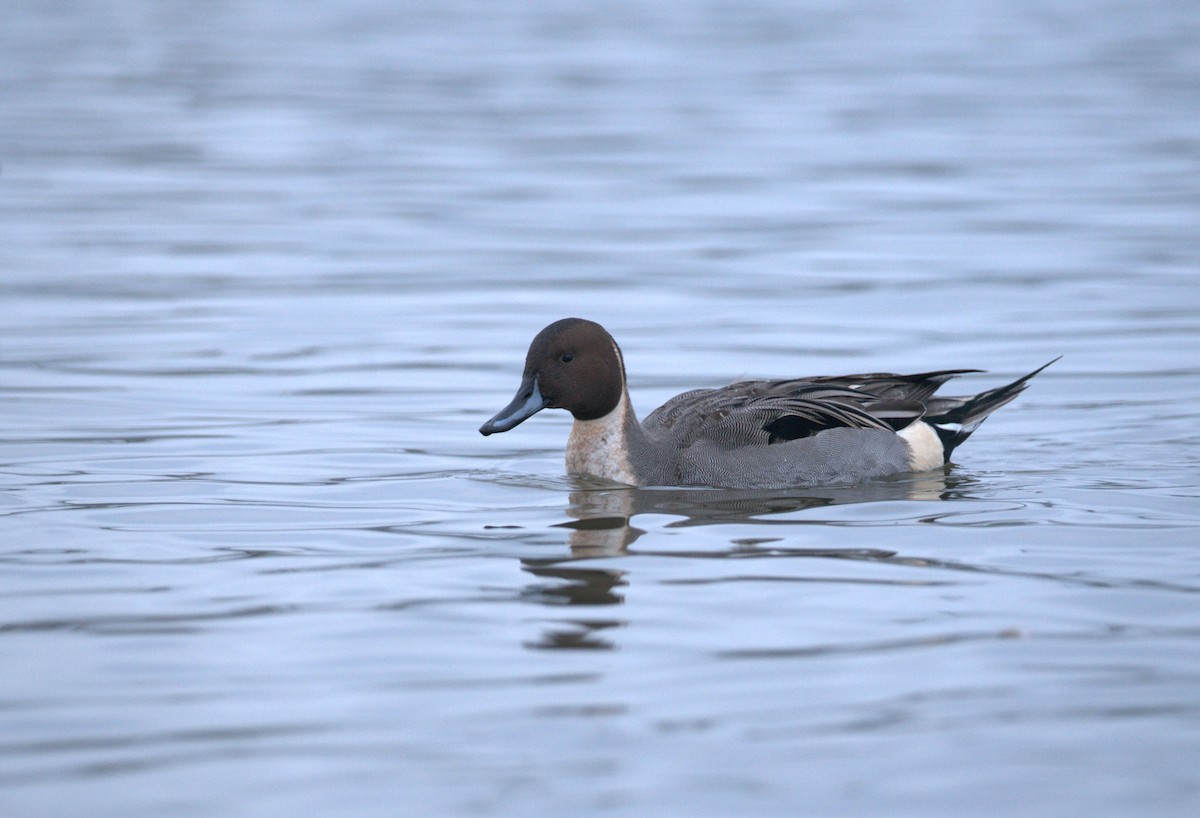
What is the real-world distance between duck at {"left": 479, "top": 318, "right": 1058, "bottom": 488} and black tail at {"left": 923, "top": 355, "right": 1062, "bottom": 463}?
0.19 m

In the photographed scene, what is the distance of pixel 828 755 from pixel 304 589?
6.85 ft

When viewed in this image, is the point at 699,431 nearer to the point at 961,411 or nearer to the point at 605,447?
the point at 605,447

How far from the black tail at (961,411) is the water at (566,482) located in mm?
157

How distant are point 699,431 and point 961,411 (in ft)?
4.09

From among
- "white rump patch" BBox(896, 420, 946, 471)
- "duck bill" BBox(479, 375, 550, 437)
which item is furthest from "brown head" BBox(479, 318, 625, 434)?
"white rump patch" BBox(896, 420, 946, 471)

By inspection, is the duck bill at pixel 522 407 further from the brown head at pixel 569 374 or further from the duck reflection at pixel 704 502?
the duck reflection at pixel 704 502

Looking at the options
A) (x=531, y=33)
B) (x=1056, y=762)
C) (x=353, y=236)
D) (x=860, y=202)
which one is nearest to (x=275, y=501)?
(x=1056, y=762)

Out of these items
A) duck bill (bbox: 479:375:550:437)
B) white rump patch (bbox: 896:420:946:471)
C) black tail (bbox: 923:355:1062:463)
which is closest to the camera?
duck bill (bbox: 479:375:550:437)

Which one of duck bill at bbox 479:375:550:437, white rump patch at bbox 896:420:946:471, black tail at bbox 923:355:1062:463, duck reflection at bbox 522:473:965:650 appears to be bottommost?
duck reflection at bbox 522:473:965:650

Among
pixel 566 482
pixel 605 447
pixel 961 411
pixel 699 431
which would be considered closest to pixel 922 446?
pixel 961 411

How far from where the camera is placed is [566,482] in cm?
774

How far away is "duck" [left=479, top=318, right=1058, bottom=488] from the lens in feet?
24.8

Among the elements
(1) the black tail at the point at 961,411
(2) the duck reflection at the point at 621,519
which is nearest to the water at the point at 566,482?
(2) the duck reflection at the point at 621,519

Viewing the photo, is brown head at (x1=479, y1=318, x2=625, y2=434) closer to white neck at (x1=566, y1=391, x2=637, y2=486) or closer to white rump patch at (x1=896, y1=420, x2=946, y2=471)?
white neck at (x1=566, y1=391, x2=637, y2=486)
